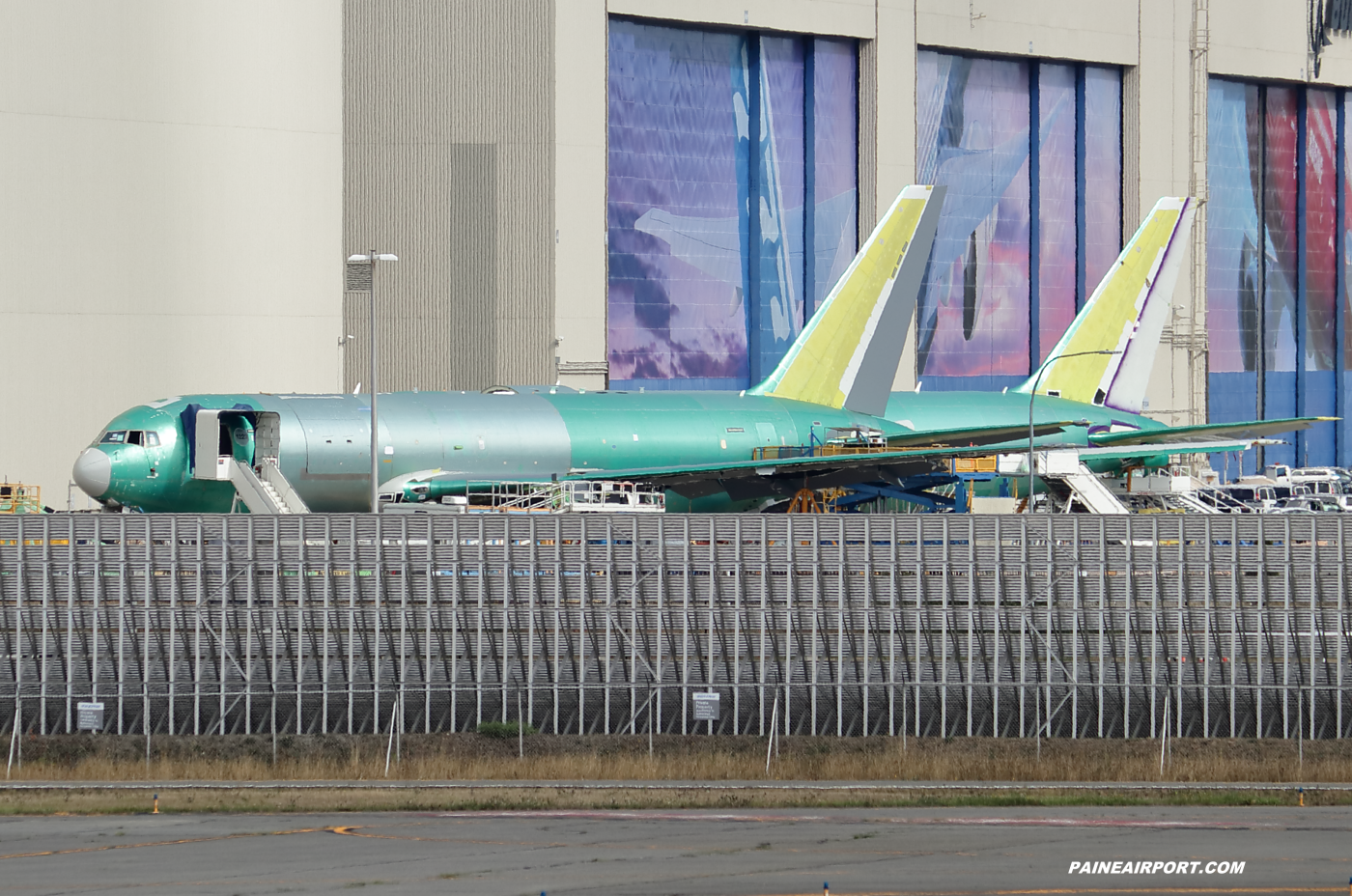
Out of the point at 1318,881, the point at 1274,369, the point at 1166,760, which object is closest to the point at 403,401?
the point at 1166,760

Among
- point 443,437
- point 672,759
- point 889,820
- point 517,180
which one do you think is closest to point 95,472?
point 443,437

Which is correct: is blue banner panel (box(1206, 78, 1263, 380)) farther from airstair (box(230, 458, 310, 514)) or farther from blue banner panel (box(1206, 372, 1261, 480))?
airstair (box(230, 458, 310, 514))

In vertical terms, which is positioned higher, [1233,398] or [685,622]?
[1233,398]

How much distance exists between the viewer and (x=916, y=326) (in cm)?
9888

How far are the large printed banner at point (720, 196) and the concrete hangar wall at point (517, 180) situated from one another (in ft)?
0.59

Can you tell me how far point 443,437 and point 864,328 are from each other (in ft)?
73.4

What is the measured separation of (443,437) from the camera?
5875 cm

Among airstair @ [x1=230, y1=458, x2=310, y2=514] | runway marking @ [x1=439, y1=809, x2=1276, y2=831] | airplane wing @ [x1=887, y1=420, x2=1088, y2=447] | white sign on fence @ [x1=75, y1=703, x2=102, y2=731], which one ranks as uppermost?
airplane wing @ [x1=887, y1=420, x2=1088, y2=447]

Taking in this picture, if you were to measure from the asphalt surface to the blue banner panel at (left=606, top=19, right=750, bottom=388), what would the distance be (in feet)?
210

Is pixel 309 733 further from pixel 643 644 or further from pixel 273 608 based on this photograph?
pixel 643 644

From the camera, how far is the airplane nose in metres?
53.0

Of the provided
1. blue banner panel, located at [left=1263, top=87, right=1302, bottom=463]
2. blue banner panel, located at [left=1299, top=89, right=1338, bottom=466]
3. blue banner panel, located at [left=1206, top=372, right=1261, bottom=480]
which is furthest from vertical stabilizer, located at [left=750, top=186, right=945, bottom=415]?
blue banner panel, located at [left=1299, top=89, right=1338, bottom=466]

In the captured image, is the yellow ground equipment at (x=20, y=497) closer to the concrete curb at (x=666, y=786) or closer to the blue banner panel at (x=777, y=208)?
the concrete curb at (x=666, y=786)

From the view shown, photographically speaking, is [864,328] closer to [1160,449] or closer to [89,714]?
[1160,449]
